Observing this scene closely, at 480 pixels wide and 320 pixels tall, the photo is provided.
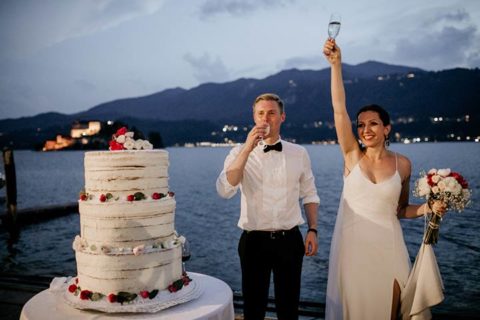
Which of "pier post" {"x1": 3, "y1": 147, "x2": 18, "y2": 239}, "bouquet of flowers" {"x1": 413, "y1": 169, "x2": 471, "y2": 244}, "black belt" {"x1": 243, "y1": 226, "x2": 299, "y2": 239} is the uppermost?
"bouquet of flowers" {"x1": 413, "y1": 169, "x2": 471, "y2": 244}

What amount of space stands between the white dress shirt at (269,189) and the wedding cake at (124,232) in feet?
3.04

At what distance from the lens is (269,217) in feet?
14.3

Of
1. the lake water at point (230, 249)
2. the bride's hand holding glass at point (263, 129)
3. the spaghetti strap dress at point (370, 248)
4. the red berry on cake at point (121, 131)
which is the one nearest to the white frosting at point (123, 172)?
the red berry on cake at point (121, 131)

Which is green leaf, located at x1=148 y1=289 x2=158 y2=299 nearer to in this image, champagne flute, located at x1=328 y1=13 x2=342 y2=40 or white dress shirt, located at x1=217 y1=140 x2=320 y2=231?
white dress shirt, located at x1=217 y1=140 x2=320 y2=231

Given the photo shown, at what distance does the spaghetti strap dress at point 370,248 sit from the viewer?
4660 millimetres

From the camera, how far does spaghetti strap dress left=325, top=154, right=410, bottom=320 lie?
4660mm

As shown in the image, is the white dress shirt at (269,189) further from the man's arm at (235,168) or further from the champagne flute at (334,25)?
the champagne flute at (334,25)

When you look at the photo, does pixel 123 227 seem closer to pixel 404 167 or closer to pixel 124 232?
pixel 124 232

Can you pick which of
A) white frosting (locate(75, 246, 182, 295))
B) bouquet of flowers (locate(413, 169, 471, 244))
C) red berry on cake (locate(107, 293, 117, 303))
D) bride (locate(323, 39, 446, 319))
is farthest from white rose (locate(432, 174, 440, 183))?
red berry on cake (locate(107, 293, 117, 303))

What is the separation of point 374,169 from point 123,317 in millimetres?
3127

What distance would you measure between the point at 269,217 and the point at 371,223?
4.08 ft

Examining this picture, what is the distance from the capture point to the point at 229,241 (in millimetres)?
23656

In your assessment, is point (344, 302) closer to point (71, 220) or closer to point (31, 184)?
point (71, 220)

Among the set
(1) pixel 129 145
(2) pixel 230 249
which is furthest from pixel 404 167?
(2) pixel 230 249
